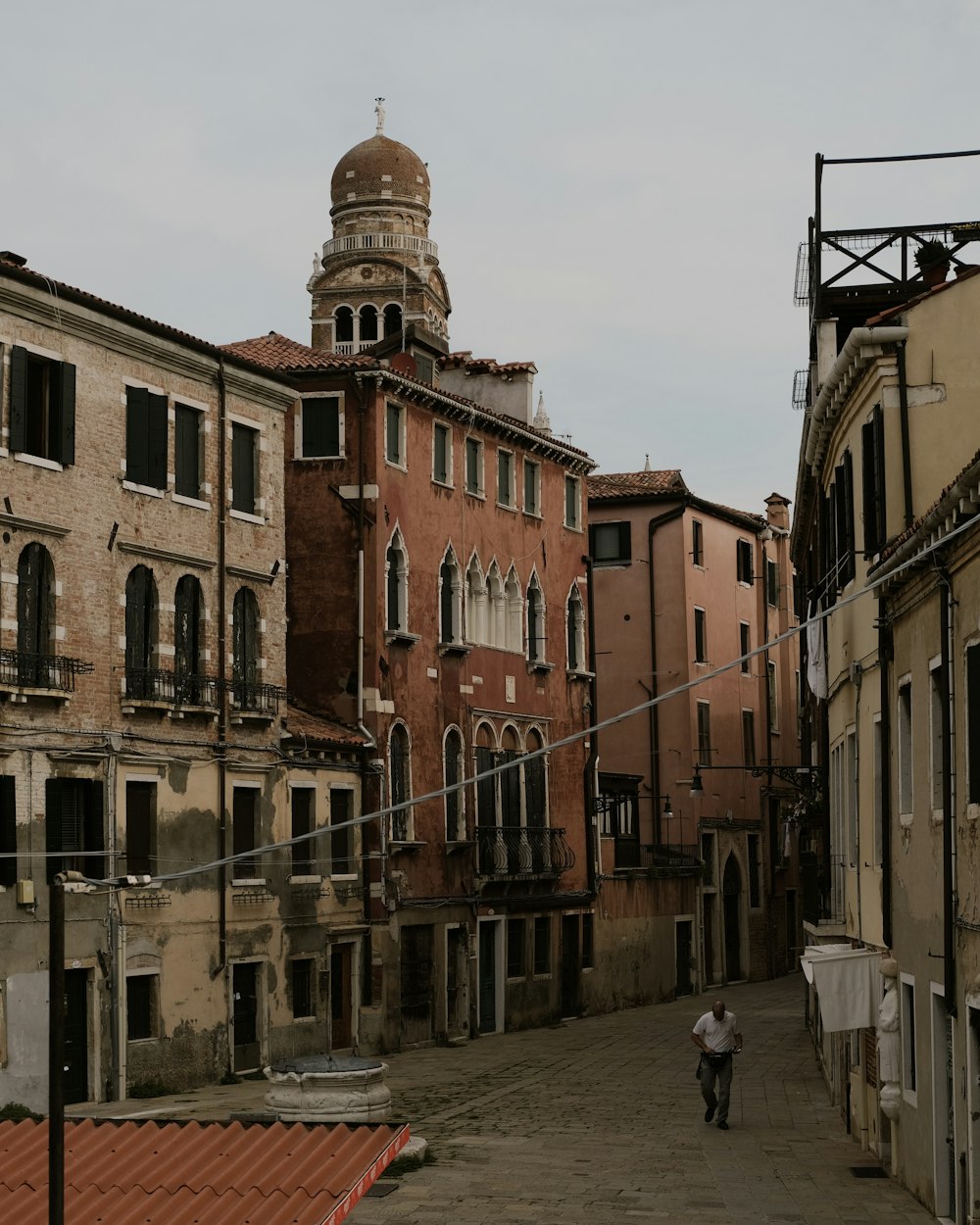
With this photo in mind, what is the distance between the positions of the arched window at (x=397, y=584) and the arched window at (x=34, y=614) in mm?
10555

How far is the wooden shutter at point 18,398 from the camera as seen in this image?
98.1 feet

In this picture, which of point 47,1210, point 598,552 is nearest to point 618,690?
point 598,552

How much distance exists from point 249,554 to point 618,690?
22.7 m

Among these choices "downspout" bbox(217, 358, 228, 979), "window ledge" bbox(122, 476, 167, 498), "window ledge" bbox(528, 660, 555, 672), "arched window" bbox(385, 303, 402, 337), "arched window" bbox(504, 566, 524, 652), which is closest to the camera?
"window ledge" bbox(122, 476, 167, 498)

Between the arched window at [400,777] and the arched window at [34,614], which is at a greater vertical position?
the arched window at [34,614]

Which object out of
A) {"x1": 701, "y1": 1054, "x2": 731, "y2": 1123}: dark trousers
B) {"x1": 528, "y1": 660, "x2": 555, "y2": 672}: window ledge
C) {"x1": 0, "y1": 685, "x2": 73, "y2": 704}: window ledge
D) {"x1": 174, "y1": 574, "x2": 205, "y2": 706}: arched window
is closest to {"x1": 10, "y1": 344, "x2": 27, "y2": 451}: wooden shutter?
{"x1": 0, "y1": 685, "x2": 73, "y2": 704}: window ledge

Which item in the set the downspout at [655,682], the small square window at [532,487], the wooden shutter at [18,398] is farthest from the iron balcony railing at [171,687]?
the downspout at [655,682]

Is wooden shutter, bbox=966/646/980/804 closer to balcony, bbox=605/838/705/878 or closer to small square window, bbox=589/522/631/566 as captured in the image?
balcony, bbox=605/838/705/878

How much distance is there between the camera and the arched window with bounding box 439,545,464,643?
42.3m

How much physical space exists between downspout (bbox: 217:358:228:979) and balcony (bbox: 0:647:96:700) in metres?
3.67

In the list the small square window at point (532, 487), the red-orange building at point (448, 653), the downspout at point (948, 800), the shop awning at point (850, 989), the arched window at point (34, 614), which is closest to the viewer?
the downspout at point (948, 800)

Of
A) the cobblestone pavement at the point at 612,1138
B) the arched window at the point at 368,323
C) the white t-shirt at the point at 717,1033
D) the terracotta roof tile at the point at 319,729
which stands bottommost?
the cobblestone pavement at the point at 612,1138

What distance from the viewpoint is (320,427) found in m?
39.9

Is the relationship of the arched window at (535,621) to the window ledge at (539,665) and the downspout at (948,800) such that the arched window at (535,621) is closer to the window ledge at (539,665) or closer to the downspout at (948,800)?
the window ledge at (539,665)
